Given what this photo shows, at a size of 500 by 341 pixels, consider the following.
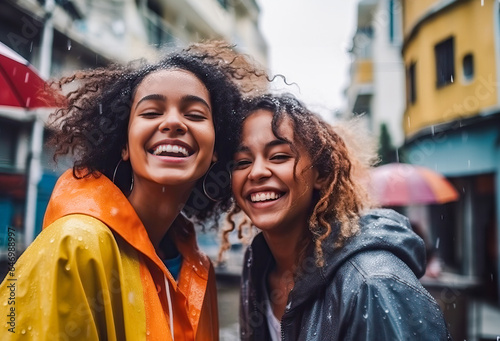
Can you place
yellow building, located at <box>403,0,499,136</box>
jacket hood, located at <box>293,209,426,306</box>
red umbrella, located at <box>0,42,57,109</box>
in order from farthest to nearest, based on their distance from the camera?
1. yellow building, located at <box>403,0,499,136</box>
2. red umbrella, located at <box>0,42,57,109</box>
3. jacket hood, located at <box>293,209,426,306</box>

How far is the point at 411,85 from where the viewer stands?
1193cm

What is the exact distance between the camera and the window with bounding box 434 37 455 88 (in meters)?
9.96

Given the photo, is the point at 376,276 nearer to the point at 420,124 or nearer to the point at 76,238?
the point at 76,238

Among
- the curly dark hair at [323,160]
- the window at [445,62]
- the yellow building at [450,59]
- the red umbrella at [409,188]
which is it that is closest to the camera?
the curly dark hair at [323,160]

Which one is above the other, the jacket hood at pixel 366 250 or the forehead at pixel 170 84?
the forehead at pixel 170 84

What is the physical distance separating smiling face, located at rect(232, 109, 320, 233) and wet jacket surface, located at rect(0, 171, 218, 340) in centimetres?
56

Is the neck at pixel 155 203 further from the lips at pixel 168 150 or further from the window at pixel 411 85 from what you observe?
the window at pixel 411 85

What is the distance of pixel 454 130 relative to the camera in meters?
10.0

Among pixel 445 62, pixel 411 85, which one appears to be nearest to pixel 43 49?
pixel 445 62

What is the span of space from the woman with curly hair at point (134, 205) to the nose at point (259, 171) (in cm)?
19

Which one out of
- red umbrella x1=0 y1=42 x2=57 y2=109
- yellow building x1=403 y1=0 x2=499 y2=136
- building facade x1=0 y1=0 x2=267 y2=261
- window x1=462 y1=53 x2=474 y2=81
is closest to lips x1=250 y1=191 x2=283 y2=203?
red umbrella x1=0 y1=42 x2=57 y2=109

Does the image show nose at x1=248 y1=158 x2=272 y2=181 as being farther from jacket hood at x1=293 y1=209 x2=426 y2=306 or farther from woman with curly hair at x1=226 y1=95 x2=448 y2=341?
jacket hood at x1=293 y1=209 x2=426 y2=306

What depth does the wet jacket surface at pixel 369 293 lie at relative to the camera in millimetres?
1689

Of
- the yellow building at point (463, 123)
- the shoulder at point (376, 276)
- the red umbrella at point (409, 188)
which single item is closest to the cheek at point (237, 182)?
the shoulder at point (376, 276)
